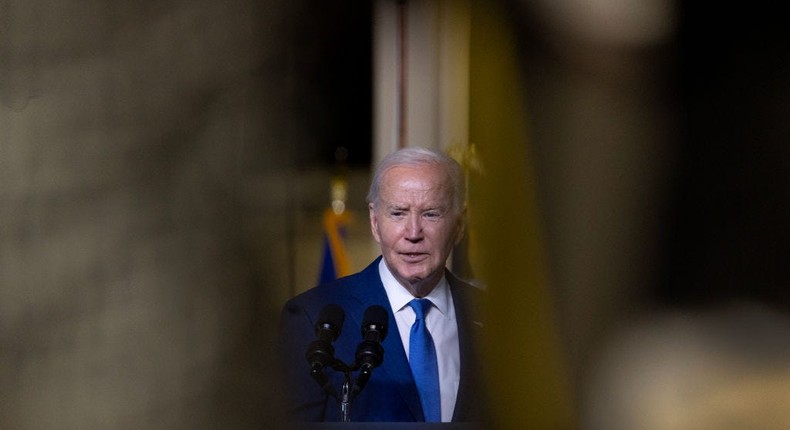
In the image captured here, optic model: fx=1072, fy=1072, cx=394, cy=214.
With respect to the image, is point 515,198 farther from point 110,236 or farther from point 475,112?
point 110,236

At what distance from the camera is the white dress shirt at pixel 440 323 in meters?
1.09

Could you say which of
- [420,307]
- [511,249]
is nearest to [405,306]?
[420,307]

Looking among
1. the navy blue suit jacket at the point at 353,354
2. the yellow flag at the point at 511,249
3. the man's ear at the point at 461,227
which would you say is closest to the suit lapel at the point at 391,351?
the navy blue suit jacket at the point at 353,354

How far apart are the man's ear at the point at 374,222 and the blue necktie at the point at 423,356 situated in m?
0.08

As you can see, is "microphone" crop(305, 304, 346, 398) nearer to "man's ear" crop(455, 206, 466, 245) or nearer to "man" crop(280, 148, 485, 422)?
"man" crop(280, 148, 485, 422)

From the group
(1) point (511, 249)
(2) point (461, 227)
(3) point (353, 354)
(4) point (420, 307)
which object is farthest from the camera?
(4) point (420, 307)

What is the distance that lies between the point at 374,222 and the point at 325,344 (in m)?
0.21

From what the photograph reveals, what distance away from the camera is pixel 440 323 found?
118 centimetres

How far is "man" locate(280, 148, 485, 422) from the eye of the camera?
0.94m

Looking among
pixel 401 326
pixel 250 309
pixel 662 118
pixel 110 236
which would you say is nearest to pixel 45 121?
pixel 110 236

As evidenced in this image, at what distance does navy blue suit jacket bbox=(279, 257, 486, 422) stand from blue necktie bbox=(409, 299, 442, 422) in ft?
0.03

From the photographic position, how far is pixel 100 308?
0.76 m

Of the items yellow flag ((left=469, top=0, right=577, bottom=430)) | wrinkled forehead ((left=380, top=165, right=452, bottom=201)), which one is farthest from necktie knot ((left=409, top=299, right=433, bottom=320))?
yellow flag ((left=469, top=0, right=577, bottom=430))

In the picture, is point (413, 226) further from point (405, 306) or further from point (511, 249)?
point (511, 249)
